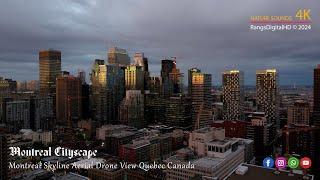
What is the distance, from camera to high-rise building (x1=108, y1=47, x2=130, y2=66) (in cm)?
9962

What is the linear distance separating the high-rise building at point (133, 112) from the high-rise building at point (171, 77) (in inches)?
614

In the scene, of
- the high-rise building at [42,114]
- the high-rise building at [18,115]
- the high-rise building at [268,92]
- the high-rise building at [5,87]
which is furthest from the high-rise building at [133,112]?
the high-rise building at [5,87]

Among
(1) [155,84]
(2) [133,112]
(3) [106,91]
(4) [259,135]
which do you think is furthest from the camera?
(1) [155,84]

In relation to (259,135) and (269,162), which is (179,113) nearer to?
(259,135)

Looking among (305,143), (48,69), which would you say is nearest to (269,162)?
(305,143)

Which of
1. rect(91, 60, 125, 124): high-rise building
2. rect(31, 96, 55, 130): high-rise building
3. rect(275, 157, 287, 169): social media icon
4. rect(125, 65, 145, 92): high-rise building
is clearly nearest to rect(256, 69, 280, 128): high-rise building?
rect(125, 65, 145, 92): high-rise building

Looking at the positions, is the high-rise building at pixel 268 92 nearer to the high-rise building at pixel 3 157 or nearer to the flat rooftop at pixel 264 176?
the high-rise building at pixel 3 157

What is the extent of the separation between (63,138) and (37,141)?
4712 millimetres

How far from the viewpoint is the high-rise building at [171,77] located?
8394 centimetres

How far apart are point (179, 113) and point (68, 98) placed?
26.9 m

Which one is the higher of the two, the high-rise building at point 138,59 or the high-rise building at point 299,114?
the high-rise building at point 138,59

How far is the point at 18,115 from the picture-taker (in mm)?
61781

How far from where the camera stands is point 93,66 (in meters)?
88.7

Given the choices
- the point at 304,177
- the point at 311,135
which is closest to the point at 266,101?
the point at 311,135
